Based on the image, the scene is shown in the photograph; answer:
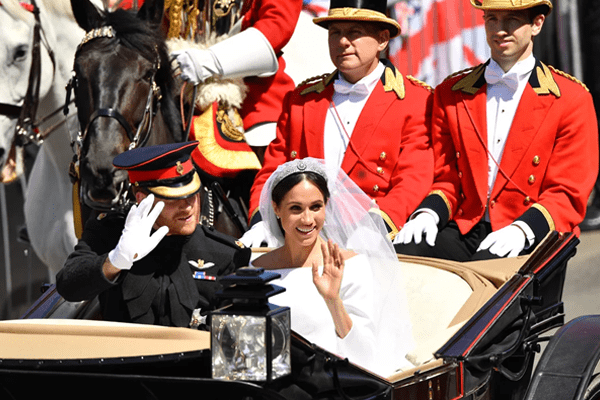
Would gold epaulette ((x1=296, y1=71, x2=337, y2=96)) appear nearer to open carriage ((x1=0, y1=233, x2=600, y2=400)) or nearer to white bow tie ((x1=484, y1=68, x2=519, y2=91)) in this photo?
white bow tie ((x1=484, y1=68, x2=519, y2=91))

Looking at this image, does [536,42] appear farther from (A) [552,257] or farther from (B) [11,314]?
(A) [552,257]

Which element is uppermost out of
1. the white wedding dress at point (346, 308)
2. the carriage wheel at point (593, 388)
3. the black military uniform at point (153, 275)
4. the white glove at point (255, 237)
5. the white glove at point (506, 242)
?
the black military uniform at point (153, 275)

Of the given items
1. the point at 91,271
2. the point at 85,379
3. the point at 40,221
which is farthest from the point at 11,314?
the point at 85,379

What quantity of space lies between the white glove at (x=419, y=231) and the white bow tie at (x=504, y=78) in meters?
0.63

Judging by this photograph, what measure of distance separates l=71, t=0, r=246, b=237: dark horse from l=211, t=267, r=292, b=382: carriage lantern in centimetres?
188

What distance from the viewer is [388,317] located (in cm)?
323

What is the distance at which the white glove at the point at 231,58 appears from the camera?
181 inches

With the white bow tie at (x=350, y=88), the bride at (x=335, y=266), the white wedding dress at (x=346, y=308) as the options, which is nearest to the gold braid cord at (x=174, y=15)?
the white bow tie at (x=350, y=88)

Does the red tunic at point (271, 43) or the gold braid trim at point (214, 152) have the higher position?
the red tunic at point (271, 43)

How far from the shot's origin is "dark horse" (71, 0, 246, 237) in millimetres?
4086

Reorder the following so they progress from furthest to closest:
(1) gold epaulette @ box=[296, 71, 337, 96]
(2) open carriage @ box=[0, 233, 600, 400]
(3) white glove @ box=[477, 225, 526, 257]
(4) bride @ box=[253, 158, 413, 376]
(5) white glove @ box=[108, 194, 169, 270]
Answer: (1) gold epaulette @ box=[296, 71, 337, 96] → (3) white glove @ box=[477, 225, 526, 257] → (4) bride @ box=[253, 158, 413, 376] → (5) white glove @ box=[108, 194, 169, 270] → (2) open carriage @ box=[0, 233, 600, 400]

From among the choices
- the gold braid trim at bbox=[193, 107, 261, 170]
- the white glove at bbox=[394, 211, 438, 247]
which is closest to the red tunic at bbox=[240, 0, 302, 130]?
the gold braid trim at bbox=[193, 107, 261, 170]

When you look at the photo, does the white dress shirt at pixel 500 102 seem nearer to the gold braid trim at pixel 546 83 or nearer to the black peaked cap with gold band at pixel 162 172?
the gold braid trim at pixel 546 83

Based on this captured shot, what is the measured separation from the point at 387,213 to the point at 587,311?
122 inches
